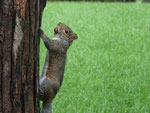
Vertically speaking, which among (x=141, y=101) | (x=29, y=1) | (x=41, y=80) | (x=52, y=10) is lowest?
(x=52, y=10)

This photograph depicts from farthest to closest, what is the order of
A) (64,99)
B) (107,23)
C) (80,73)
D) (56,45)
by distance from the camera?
(107,23)
(80,73)
(64,99)
(56,45)

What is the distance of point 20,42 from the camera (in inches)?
91.1

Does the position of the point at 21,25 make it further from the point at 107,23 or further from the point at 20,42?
the point at 107,23

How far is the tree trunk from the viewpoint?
224 centimetres

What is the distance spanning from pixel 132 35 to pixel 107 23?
163 centimetres

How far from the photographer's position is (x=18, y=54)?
231 cm

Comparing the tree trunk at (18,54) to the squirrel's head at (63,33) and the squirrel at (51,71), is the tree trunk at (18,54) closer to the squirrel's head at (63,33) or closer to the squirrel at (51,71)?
the squirrel at (51,71)

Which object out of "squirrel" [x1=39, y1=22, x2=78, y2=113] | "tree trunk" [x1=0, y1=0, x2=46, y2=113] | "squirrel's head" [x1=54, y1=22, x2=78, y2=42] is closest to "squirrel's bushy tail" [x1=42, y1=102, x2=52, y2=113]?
"squirrel" [x1=39, y1=22, x2=78, y2=113]

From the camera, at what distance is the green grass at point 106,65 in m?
4.53

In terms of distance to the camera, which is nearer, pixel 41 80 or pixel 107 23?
pixel 41 80

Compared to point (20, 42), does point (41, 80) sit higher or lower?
lower

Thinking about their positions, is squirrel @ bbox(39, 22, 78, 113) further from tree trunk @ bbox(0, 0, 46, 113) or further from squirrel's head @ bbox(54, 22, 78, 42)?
tree trunk @ bbox(0, 0, 46, 113)

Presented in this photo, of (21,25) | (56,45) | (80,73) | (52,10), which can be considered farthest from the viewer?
(52,10)

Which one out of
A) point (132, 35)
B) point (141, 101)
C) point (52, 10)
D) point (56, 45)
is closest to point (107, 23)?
point (132, 35)
